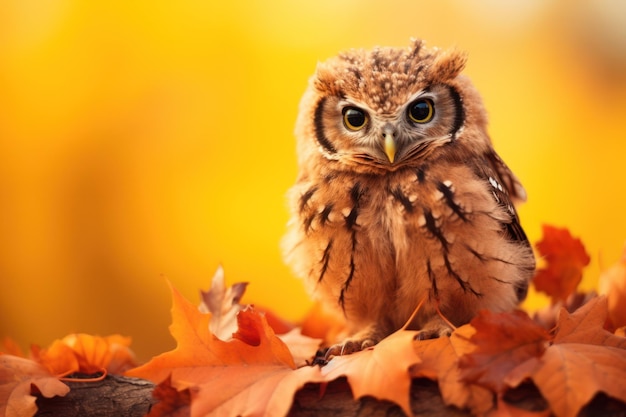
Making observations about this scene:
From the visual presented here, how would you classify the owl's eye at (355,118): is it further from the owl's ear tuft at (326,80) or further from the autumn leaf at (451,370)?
the autumn leaf at (451,370)

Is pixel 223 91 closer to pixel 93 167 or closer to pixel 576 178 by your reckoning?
pixel 93 167

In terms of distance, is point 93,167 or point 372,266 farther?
point 93,167

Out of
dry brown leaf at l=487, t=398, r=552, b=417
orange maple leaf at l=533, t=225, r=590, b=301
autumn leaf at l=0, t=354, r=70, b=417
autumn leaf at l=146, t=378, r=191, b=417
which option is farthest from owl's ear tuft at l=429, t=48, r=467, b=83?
autumn leaf at l=0, t=354, r=70, b=417

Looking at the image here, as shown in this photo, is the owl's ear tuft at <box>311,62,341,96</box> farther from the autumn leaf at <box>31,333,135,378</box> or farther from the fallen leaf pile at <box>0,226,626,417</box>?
the autumn leaf at <box>31,333,135,378</box>

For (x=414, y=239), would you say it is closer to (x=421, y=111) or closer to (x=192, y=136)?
(x=421, y=111)

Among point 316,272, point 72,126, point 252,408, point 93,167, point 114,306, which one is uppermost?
point 72,126

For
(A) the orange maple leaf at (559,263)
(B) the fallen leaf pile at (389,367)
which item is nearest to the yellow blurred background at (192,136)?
(A) the orange maple leaf at (559,263)

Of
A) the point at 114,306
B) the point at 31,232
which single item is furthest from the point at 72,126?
the point at 114,306
